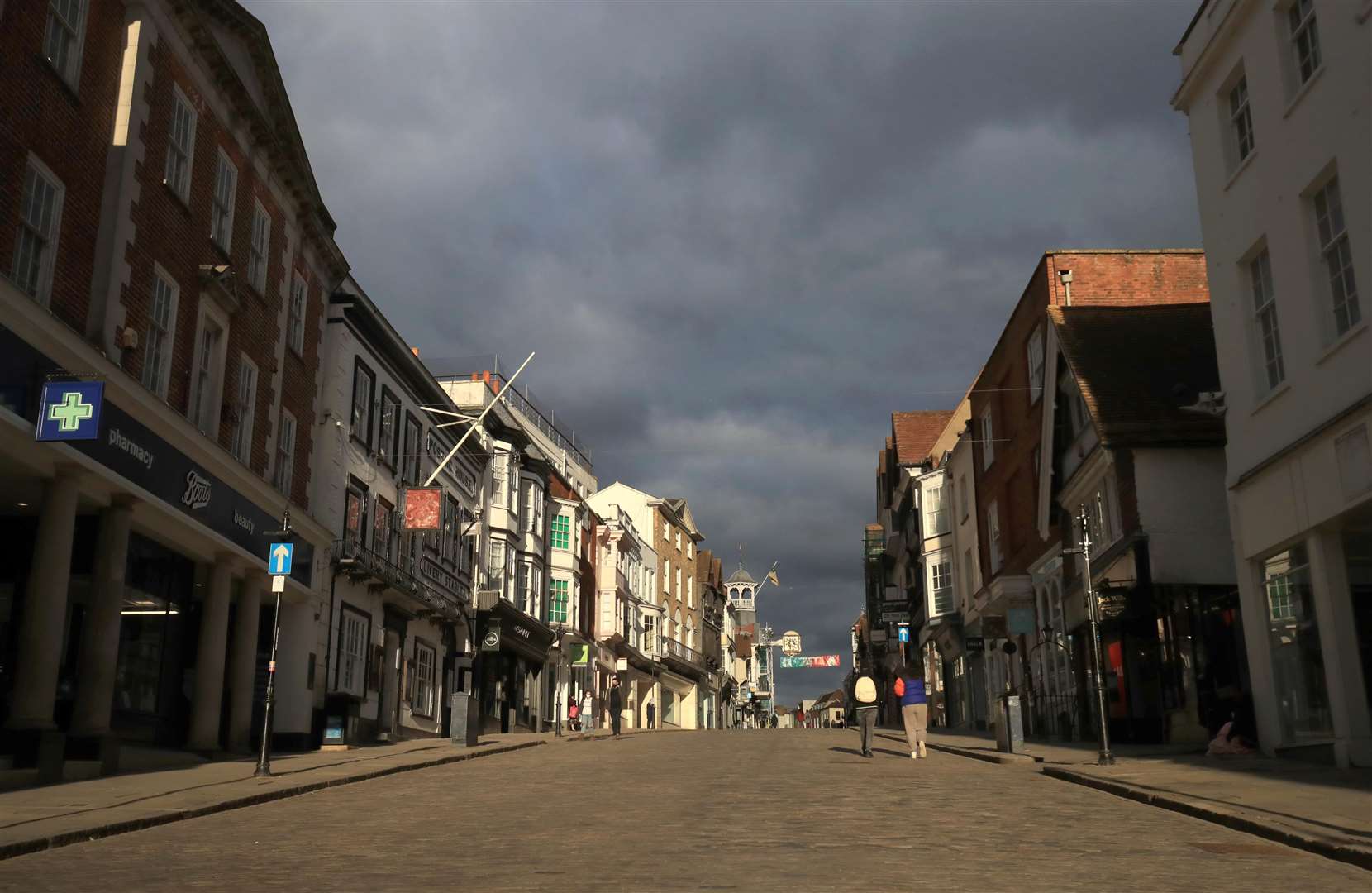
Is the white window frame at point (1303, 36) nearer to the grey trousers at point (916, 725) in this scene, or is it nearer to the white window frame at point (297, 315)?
the grey trousers at point (916, 725)

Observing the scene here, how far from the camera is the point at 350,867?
9.06 m

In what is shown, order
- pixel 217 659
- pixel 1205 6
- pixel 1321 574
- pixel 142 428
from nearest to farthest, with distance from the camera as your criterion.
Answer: pixel 1321 574 → pixel 142 428 → pixel 1205 6 → pixel 217 659

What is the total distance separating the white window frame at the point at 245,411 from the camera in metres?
24.5

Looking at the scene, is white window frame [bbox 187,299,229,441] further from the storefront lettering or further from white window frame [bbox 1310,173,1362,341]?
white window frame [bbox 1310,173,1362,341]

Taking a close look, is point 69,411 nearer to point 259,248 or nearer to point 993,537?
point 259,248

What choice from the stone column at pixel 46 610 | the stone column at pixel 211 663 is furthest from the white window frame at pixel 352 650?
the stone column at pixel 46 610

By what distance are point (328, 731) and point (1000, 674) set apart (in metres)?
24.1

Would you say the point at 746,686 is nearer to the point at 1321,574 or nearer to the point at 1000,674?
the point at 1000,674

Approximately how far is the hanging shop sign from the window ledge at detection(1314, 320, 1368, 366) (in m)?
108

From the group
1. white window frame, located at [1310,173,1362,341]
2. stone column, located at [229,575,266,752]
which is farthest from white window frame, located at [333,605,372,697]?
white window frame, located at [1310,173,1362,341]

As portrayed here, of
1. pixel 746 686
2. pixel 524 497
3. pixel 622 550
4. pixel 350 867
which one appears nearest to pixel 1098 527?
pixel 350 867

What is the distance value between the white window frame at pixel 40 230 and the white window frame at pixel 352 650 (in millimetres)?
14688

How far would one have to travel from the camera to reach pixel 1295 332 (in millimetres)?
17562

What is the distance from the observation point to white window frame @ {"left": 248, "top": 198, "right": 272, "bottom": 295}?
83.3ft
